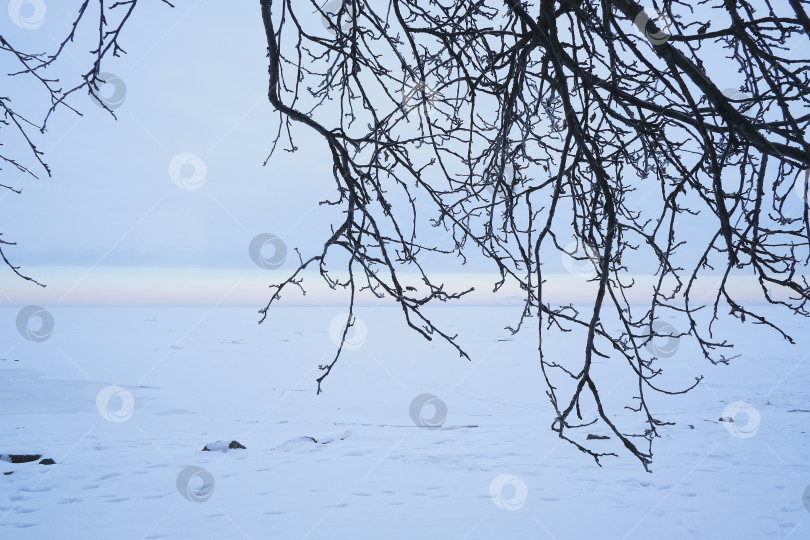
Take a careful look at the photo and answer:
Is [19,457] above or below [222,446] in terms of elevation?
above

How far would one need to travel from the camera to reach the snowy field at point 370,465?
19.7 ft

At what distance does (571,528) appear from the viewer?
6.01 meters

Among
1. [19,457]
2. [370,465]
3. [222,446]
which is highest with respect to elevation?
[19,457]

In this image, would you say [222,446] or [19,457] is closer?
[19,457]

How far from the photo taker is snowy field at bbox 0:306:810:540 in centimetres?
600

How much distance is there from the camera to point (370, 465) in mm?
7770

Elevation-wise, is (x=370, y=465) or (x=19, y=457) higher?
(x=19, y=457)

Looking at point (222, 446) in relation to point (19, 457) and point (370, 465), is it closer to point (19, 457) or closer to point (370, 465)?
point (370, 465)

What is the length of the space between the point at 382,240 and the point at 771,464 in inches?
364

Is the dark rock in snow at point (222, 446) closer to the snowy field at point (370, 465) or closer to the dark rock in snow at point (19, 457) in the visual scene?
the snowy field at point (370, 465)

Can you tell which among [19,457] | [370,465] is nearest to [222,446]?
[370,465]

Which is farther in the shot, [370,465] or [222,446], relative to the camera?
[222,446]

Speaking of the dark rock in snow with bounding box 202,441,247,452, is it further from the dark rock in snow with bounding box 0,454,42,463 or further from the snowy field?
the dark rock in snow with bounding box 0,454,42,463

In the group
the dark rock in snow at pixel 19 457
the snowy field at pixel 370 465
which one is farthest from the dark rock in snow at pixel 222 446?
the dark rock in snow at pixel 19 457
